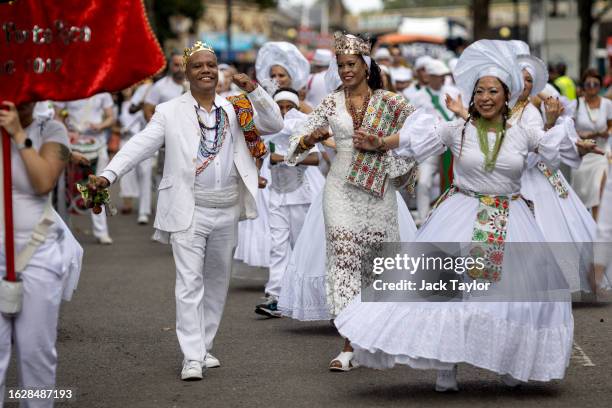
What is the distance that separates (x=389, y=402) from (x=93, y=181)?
6.69ft

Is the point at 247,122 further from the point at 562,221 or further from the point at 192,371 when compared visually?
the point at 562,221

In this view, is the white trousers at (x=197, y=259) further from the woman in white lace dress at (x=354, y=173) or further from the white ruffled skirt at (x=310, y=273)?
the white ruffled skirt at (x=310, y=273)

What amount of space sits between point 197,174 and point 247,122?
1.54ft

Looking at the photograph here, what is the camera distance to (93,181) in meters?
7.70

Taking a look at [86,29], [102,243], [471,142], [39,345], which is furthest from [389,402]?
[102,243]

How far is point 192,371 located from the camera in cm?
839

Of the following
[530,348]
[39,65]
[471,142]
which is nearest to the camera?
[39,65]

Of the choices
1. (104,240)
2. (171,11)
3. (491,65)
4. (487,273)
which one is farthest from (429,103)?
(171,11)

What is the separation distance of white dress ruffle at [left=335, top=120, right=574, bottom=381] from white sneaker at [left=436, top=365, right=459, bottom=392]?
0.34m

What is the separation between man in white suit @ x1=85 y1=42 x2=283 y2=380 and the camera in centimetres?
843

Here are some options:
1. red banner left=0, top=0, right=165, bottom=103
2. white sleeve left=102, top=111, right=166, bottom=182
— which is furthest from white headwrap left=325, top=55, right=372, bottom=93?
red banner left=0, top=0, right=165, bottom=103

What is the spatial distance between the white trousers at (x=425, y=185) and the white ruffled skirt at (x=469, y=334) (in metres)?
9.56

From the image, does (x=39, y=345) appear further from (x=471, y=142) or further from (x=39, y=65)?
(x=471, y=142)

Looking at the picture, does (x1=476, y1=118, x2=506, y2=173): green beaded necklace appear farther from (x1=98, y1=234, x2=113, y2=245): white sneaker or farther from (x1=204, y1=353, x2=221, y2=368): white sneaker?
(x1=98, y1=234, x2=113, y2=245): white sneaker
